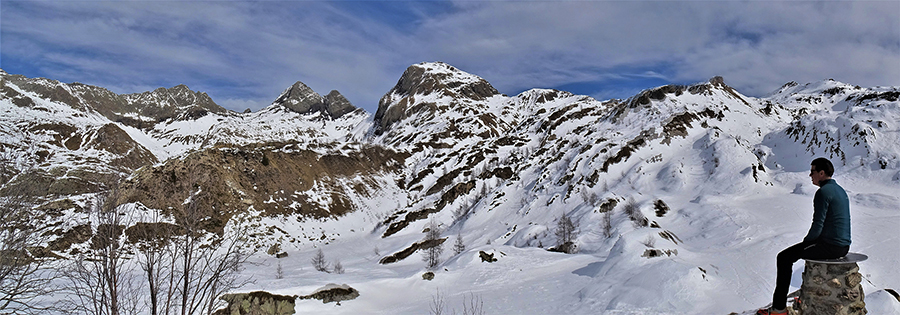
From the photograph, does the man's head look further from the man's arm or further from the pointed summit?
the pointed summit

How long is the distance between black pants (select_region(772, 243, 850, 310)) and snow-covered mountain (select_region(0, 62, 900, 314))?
12.8 ft

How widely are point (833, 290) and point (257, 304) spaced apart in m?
15.9

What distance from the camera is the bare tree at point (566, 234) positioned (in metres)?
28.8

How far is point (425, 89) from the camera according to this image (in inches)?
6196

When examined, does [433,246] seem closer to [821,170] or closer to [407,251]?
[407,251]

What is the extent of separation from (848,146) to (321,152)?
229 feet

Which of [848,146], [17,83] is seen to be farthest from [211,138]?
[848,146]

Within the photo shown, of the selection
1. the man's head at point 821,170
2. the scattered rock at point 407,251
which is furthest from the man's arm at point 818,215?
the scattered rock at point 407,251

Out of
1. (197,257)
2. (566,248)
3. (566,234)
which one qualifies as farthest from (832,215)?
(566,234)

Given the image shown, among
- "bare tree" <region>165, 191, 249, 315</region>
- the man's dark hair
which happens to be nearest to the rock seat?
the man's dark hair

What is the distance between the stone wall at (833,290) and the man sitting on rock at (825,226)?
58 cm

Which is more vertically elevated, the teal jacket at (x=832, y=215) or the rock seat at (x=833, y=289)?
the teal jacket at (x=832, y=215)

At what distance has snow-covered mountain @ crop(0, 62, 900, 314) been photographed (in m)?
13.7

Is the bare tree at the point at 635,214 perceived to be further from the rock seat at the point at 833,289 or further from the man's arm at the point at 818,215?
the man's arm at the point at 818,215
